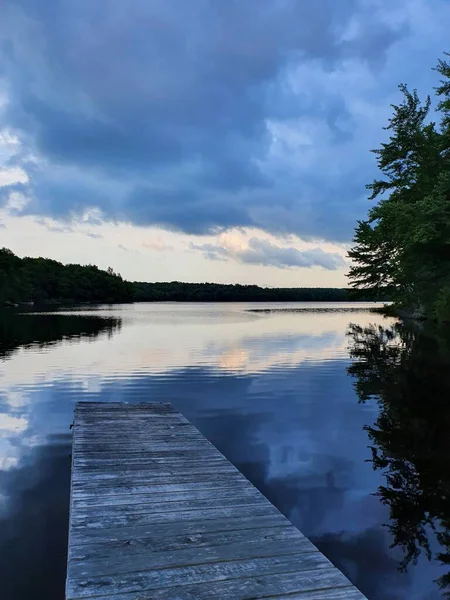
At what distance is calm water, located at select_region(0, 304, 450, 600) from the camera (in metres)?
6.96

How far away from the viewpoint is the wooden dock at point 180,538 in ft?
14.9

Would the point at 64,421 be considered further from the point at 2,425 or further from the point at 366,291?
the point at 366,291

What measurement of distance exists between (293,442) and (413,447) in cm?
288

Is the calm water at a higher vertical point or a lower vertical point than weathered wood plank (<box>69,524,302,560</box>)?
lower

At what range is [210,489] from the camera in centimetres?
730

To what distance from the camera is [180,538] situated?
18.2 feet

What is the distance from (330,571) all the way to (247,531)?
3.96 ft

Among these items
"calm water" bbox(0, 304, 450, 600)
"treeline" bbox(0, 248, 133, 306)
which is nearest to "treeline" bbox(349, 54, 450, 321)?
"calm water" bbox(0, 304, 450, 600)

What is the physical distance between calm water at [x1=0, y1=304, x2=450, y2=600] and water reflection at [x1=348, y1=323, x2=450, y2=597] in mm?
34

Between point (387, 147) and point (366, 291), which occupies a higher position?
point (387, 147)

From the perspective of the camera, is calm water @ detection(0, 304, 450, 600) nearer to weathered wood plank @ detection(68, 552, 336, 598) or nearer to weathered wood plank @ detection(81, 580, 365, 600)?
weathered wood plank @ detection(68, 552, 336, 598)

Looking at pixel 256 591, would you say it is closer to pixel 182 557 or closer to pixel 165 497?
pixel 182 557

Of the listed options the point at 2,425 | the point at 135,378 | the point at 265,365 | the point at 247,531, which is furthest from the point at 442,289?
the point at 247,531

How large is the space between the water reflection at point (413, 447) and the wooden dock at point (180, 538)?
8.05 ft
